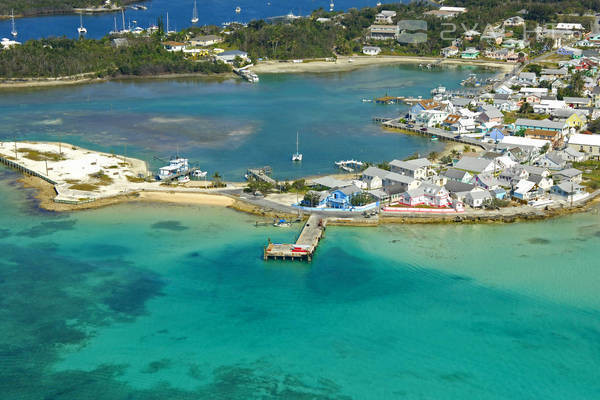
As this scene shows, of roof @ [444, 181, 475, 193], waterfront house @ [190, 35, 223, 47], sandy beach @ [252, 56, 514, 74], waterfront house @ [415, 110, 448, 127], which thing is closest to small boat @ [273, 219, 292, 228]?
roof @ [444, 181, 475, 193]

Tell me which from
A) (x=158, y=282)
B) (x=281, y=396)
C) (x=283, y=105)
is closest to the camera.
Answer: (x=281, y=396)

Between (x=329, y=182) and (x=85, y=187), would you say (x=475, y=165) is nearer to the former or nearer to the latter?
(x=329, y=182)

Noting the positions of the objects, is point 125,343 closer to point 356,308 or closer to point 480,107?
point 356,308

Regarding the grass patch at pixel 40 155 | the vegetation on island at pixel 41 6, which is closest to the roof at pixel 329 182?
the grass patch at pixel 40 155

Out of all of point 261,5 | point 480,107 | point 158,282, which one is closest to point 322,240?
point 158,282

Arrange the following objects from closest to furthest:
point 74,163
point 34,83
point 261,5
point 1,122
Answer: point 74,163, point 1,122, point 34,83, point 261,5

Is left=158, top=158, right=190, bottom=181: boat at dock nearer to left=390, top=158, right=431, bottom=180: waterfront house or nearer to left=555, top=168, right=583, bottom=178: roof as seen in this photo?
left=390, top=158, right=431, bottom=180: waterfront house
